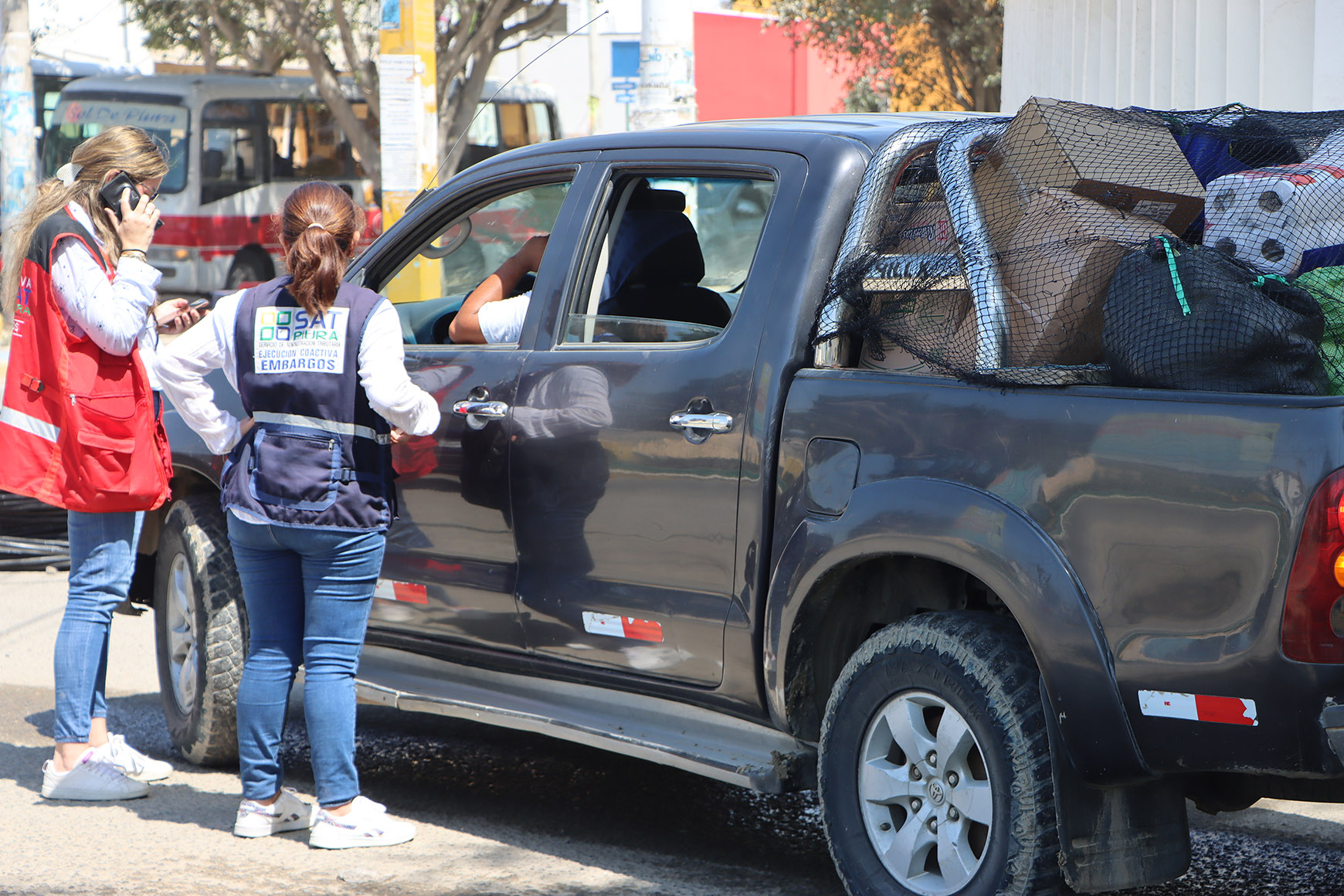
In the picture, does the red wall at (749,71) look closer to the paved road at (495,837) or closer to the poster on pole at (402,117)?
the poster on pole at (402,117)

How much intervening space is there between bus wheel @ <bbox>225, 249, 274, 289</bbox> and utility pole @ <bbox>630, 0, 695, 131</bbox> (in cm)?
1206

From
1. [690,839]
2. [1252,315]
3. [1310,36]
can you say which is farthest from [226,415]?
[1310,36]

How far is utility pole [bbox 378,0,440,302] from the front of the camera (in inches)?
398

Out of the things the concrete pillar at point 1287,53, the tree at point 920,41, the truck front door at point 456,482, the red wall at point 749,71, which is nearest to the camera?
the truck front door at point 456,482

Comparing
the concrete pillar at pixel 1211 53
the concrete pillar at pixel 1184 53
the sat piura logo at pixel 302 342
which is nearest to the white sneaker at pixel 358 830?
the sat piura logo at pixel 302 342

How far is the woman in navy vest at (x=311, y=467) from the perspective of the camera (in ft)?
13.3

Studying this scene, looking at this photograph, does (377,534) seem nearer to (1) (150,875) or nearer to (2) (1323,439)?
(1) (150,875)

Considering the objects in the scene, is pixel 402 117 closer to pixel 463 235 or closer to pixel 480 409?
pixel 463 235

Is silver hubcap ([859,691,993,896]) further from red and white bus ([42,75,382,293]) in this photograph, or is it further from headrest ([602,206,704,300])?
red and white bus ([42,75,382,293])

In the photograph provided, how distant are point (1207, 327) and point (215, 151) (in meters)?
19.9

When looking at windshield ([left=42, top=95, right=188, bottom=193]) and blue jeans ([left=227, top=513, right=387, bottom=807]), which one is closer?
blue jeans ([left=227, top=513, right=387, bottom=807])

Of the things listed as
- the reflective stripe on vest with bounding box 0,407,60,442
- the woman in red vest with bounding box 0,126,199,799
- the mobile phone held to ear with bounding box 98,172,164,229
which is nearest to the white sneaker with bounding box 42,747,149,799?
the woman in red vest with bounding box 0,126,199,799

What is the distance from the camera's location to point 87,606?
4.78 m

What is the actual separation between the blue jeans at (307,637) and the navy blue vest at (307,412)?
75mm
